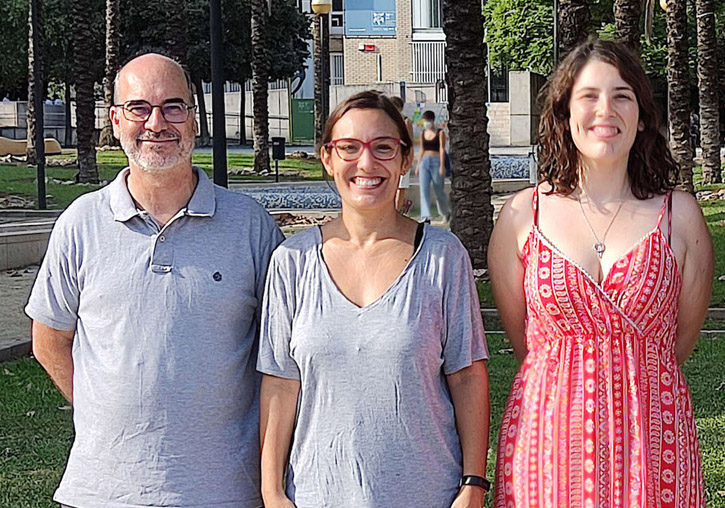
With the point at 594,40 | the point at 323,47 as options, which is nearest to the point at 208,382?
the point at 594,40

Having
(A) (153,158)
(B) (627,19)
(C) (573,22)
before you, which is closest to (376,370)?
(A) (153,158)

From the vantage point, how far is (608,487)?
3.31 meters

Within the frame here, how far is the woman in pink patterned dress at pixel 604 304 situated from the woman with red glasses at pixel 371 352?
0.65 feet

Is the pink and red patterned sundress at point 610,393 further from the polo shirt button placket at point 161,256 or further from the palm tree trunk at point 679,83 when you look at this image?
the palm tree trunk at point 679,83

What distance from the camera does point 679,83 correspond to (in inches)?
804

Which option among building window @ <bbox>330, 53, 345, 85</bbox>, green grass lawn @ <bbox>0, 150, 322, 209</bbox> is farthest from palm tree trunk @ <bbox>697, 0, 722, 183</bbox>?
building window @ <bbox>330, 53, 345, 85</bbox>

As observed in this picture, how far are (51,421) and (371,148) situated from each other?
502cm

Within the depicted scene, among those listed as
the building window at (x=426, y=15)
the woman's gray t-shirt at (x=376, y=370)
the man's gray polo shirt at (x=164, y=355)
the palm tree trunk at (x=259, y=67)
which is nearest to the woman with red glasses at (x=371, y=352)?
the woman's gray t-shirt at (x=376, y=370)

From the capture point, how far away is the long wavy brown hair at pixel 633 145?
11.2 ft

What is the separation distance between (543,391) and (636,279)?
1.36ft

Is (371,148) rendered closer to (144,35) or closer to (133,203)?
(133,203)

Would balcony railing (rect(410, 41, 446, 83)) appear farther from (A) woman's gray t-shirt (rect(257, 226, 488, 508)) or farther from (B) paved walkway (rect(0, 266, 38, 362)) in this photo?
(A) woman's gray t-shirt (rect(257, 226, 488, 508))

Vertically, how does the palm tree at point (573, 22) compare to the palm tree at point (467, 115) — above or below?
above

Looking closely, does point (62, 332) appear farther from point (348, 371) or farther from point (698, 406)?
point (698, 406)
